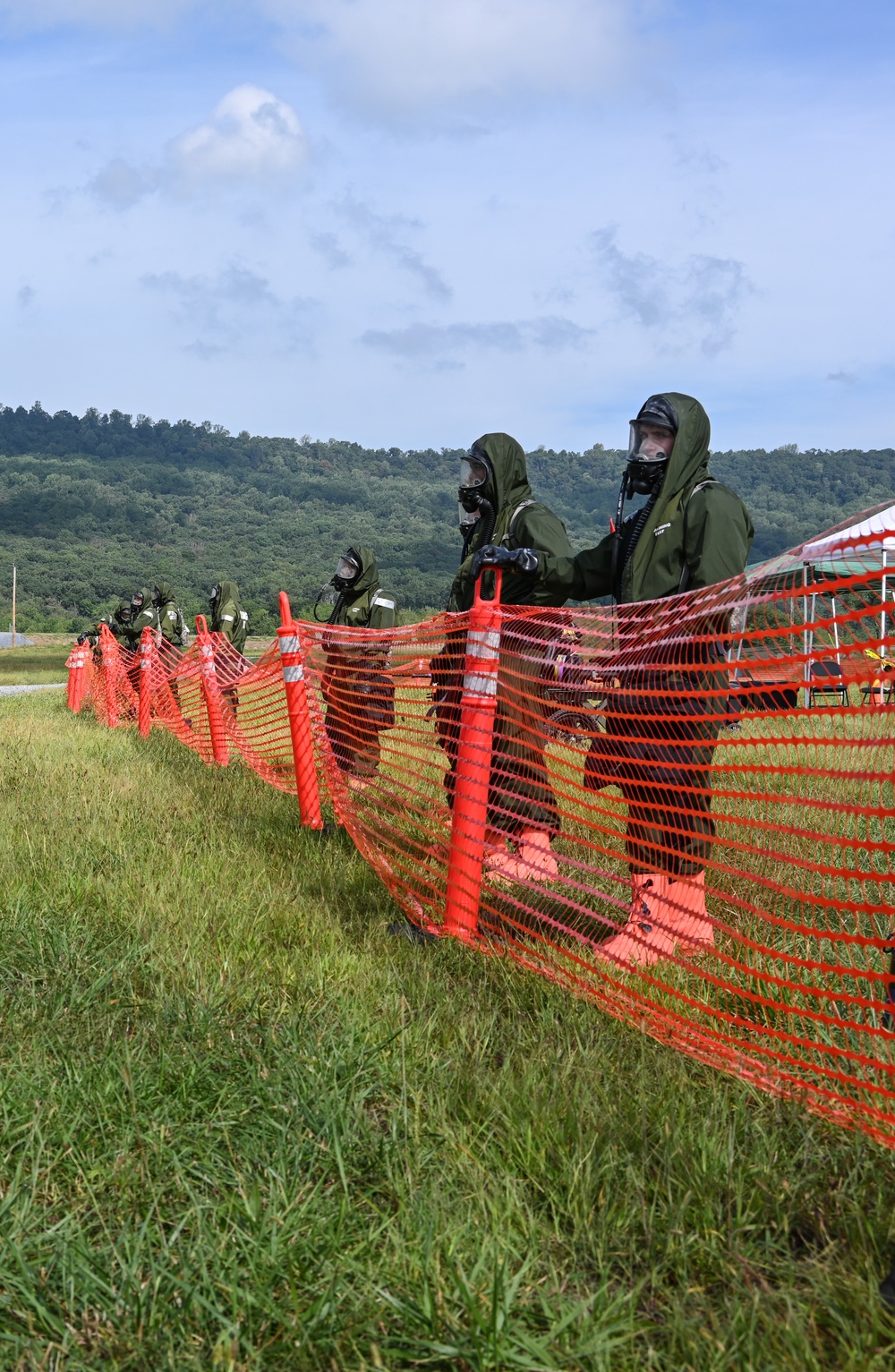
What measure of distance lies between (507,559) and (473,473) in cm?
143

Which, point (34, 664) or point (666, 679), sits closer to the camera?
point (666, 679)

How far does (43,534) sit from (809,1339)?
15975 cm

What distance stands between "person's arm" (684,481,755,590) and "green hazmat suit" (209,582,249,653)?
37.1 ft

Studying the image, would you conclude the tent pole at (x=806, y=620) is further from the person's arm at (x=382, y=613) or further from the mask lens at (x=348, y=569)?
the mask lens at (x=348, y=569)

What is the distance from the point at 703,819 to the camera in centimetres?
402

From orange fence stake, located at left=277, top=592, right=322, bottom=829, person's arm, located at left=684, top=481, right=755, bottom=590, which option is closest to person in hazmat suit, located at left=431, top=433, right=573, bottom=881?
person's arm, located at left=684, top=481, right=755, bottom=590

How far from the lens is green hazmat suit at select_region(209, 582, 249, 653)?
1521 centimetres

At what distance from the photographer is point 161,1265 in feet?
6.66

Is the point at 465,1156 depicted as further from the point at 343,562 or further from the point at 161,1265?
the point at 343,562

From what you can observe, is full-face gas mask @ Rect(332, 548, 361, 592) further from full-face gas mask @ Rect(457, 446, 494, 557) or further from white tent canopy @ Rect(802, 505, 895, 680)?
white tent canopy @ Rect(802, 505, 895, 680)

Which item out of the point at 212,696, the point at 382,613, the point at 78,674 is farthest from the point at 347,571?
the point at 78,674

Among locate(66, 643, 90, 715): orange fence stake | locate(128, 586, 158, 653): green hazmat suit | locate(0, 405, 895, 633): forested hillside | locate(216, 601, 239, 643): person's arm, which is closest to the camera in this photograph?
locate(216, 601, 239, 643): person's arm

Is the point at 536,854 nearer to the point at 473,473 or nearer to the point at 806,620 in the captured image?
the point at 473,473

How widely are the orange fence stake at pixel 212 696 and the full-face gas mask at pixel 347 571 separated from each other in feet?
4.27
